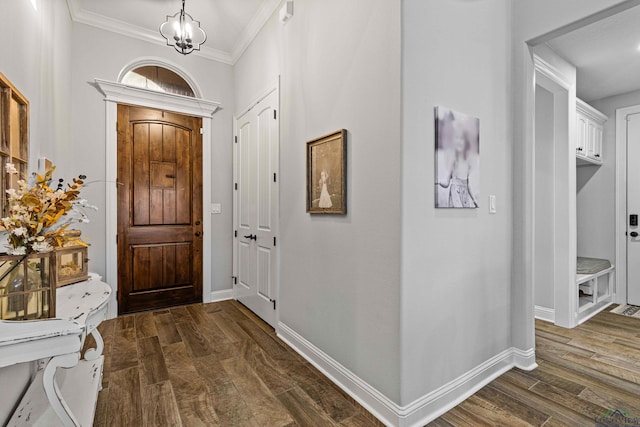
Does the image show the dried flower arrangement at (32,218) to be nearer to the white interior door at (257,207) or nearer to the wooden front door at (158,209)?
the white interior door at (257,207)

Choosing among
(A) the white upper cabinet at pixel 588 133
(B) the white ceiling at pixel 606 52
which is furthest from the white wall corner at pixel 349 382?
(A) the white upper cabinet at pixel 588 133

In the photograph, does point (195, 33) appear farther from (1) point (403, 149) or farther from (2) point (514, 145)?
(2) point (514, 145)

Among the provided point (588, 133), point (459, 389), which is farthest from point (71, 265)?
point (588, 133)

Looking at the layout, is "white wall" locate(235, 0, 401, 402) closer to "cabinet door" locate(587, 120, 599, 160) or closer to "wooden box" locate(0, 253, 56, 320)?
"wooden box" locate(0, 253, 56, 320)

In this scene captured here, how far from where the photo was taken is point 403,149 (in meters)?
1.65

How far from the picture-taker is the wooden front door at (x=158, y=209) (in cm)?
348

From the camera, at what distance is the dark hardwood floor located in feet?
5.84

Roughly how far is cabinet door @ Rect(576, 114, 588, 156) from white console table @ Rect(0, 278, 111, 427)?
4.72 m

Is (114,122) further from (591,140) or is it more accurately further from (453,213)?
(591,140)

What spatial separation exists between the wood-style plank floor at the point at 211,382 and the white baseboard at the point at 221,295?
2.55 feet

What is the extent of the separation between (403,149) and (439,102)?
0.44m

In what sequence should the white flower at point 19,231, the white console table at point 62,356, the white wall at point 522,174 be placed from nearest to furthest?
1. the white console table at point 62,356
2. the white flower at point 19,231
3. the white wall at point 522,174

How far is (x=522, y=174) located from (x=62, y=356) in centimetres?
277

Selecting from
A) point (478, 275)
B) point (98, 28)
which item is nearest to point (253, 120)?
point (98, 28)
